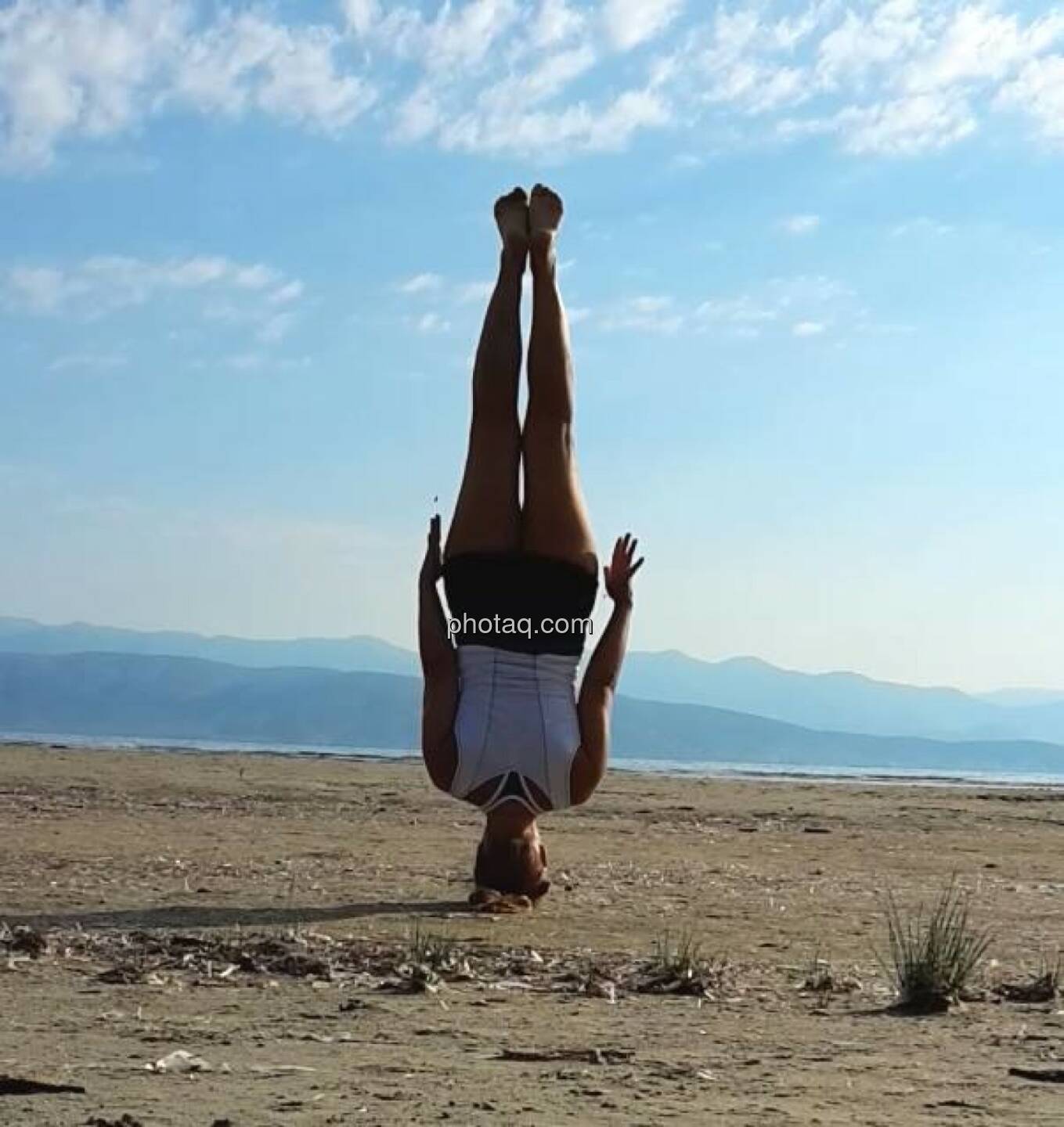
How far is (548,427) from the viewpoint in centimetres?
1280

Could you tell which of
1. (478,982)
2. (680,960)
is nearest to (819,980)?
(680,960)

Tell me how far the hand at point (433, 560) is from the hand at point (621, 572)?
1.20 metres

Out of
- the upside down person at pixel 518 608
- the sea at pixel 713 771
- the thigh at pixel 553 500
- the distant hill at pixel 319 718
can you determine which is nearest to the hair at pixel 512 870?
the upside down person at pixel 518 608

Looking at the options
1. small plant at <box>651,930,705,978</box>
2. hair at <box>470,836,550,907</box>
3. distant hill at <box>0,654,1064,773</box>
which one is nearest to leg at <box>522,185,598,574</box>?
hair at <box>470,836,550,907</box>

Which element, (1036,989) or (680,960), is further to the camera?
(680,960)

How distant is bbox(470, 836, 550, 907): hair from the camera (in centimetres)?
1199

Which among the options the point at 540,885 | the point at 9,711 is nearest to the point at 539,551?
the point at 540,885

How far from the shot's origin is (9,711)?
415 ft

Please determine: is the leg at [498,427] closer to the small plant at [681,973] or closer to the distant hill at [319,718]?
the small plant at [681,973]

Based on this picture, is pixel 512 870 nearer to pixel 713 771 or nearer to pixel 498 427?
pixel 498 427

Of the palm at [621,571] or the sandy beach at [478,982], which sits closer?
the sandy beach at [478,982]

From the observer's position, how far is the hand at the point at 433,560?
1277 cm

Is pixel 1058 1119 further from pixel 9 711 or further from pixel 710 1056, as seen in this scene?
pixel 9 711

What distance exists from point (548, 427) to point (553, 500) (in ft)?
1.82
